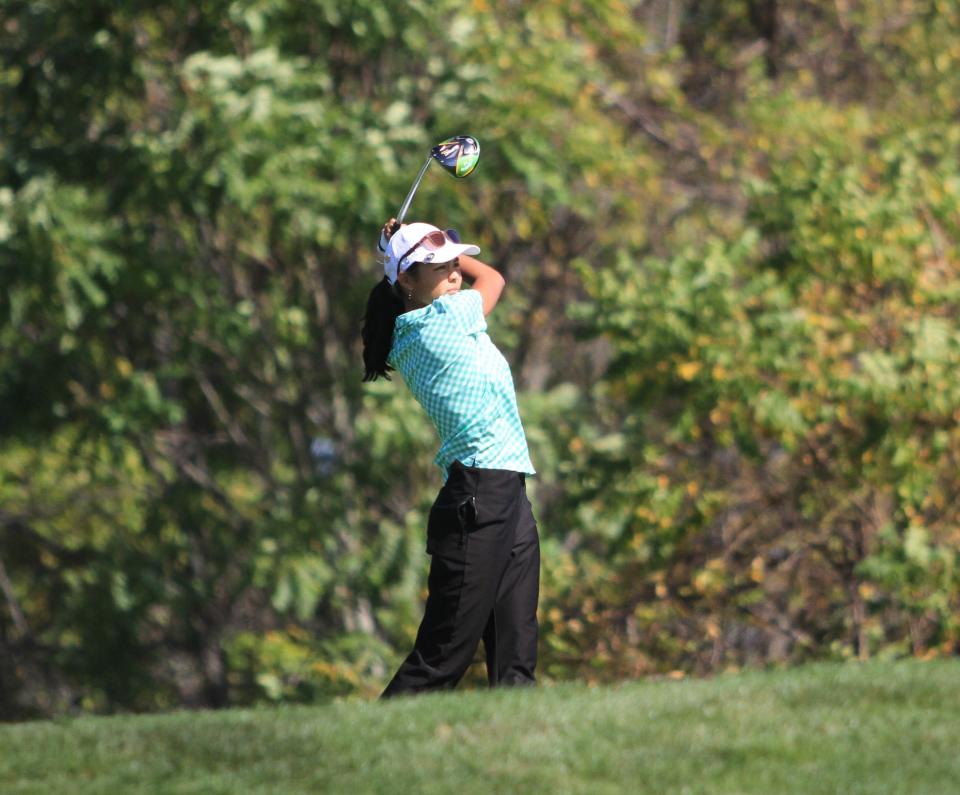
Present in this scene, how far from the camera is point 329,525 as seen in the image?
37.2 ft

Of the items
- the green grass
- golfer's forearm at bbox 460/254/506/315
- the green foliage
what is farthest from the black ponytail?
the green foliage

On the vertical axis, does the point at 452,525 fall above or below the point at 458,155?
below

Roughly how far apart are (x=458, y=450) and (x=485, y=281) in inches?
28.2

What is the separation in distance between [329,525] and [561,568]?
64.3 inches

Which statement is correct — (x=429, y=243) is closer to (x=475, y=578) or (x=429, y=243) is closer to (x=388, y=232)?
(x=388, y=232)

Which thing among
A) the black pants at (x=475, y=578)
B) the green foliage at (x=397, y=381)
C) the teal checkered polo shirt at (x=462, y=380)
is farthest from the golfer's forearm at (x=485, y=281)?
the green foliage at (x=397, y=381)

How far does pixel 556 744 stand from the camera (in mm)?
5273

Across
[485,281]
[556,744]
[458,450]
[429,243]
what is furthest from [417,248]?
[556,744]

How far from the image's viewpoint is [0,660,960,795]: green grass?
495 centimetres

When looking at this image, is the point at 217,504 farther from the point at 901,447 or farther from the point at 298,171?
the point at 901,447

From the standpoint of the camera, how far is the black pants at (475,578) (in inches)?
222

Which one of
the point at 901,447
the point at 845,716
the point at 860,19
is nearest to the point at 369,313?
the point at 845,716

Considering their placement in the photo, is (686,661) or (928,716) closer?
(928,716)

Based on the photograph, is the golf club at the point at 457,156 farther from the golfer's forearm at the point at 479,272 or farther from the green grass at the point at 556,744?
the green grass at the point at 556,744
